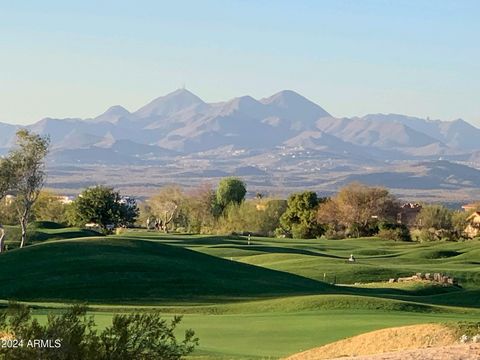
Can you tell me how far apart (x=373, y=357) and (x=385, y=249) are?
62854mm

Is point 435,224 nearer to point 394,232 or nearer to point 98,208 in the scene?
point 394,232

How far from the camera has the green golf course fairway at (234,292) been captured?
1039 inches

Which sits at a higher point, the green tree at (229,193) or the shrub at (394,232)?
the green tree at (229,193)

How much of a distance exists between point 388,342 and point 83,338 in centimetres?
900

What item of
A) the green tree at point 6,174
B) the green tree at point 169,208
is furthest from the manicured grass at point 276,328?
the green tree at point 169,208

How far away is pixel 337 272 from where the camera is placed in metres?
54.7

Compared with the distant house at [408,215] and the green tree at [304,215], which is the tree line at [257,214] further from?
the distant house at [408,215]

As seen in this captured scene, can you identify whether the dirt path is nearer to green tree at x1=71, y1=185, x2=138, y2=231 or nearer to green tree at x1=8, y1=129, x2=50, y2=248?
green tree at x1=8, y1=129, x2=50, y2=248

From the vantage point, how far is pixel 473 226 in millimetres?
107188

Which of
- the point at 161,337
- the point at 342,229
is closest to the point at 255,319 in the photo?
the point at 161,337

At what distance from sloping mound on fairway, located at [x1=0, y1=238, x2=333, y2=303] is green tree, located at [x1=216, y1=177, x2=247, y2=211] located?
255 ft

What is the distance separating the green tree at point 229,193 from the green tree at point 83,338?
368 feet

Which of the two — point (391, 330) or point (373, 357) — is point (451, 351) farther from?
point (391, 330)

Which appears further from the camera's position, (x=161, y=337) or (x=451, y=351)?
(x=451, y=351)
